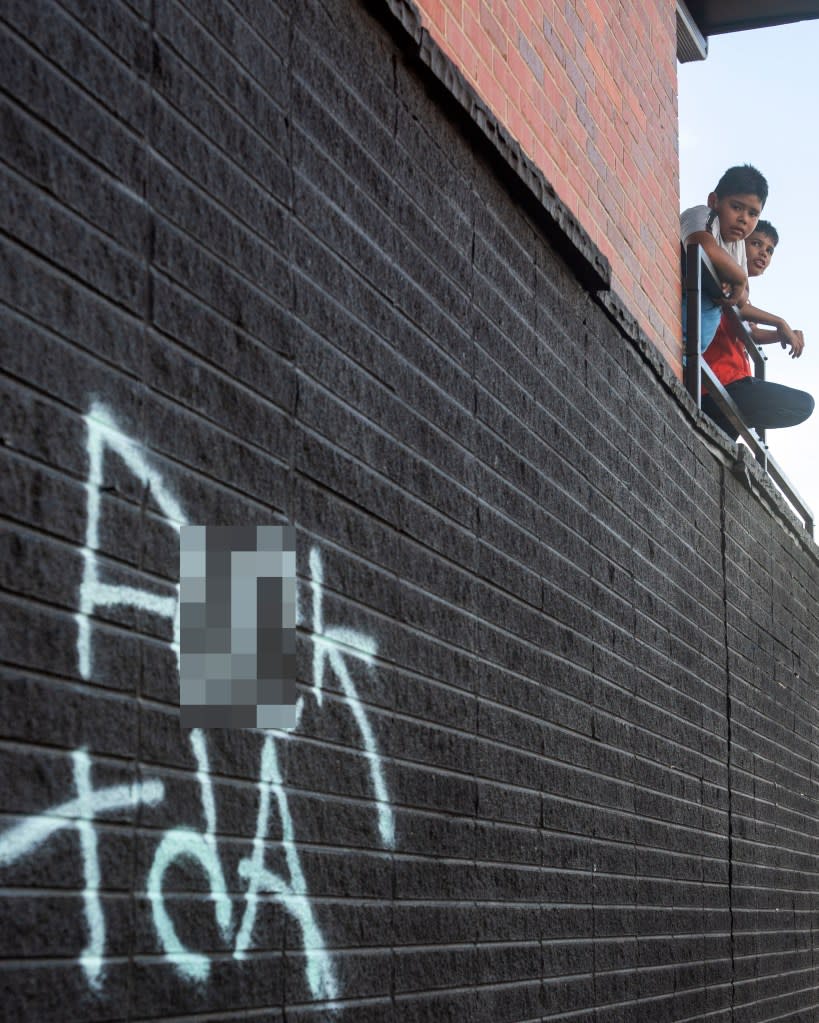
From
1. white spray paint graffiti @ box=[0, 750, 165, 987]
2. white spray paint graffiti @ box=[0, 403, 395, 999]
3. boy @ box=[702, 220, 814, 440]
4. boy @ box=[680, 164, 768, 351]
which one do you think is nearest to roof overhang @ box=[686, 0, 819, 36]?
boy @ box=[680, 164, 768, 351]

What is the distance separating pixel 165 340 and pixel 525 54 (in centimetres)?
285

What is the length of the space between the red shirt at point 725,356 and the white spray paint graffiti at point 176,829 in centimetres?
589

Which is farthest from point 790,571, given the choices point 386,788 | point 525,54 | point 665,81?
point 386,788

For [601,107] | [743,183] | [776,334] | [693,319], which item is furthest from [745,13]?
[601,107]

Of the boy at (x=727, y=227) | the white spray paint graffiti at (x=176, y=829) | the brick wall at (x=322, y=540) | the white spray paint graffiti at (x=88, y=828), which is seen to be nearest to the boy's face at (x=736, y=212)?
the boy at (x=727, y=227)

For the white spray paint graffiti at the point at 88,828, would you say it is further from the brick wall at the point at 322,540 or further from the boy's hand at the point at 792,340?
the boy's hand at the point at 792,340

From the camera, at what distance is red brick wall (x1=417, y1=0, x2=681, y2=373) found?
15.5 ft

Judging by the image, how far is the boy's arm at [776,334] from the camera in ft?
30.7

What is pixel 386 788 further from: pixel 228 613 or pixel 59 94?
pixel 59 94

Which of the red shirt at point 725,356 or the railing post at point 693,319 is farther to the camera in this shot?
the red shirt at point 725,356

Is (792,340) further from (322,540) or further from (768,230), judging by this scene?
(322,540)

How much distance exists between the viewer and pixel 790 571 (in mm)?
9008

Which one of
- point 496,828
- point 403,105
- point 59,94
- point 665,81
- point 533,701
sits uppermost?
point 665,81

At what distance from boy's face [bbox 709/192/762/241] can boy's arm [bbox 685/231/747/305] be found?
65 centimetres
